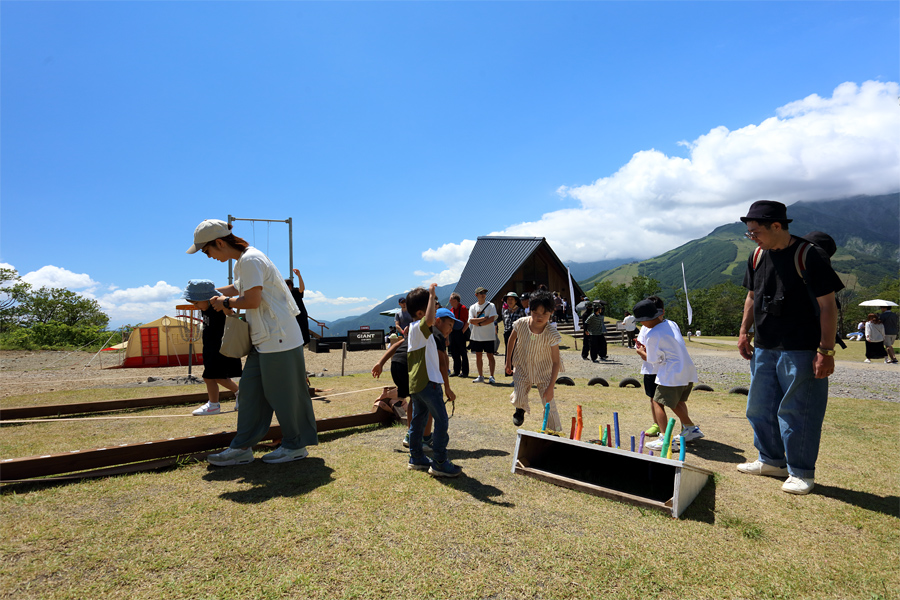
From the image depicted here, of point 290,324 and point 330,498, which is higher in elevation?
point 290,324

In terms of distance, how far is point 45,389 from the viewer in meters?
9.38

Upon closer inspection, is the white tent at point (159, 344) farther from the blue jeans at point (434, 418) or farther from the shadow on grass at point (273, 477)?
the blue jeans at point (434, 418)

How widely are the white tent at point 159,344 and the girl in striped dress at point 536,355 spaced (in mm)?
13984

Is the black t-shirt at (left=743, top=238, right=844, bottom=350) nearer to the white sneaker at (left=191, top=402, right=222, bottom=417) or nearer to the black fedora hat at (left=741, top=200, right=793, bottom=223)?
the black fedora hat at (left=741, top=200, right=793, bottom=223)

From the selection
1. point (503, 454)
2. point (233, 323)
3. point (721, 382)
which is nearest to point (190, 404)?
point (233, 323)

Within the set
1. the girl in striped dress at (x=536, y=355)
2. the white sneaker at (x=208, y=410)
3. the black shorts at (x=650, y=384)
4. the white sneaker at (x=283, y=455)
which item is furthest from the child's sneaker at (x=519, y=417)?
the white sneaker at (x=208, y=410)

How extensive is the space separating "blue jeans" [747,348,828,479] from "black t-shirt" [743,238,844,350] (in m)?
0.11

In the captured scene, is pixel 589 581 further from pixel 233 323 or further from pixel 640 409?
pixel 640 409

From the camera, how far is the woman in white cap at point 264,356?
415 cm

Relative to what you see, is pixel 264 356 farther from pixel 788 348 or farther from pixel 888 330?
pixel 888 330

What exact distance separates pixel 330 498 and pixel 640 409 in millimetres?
5260

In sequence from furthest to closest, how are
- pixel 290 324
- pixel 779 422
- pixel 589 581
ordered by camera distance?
pixel 290 324 < pixel 779 422 < pixel 589 581

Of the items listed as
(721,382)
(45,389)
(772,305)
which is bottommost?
(721,382)

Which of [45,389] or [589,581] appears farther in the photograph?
[45,389]
